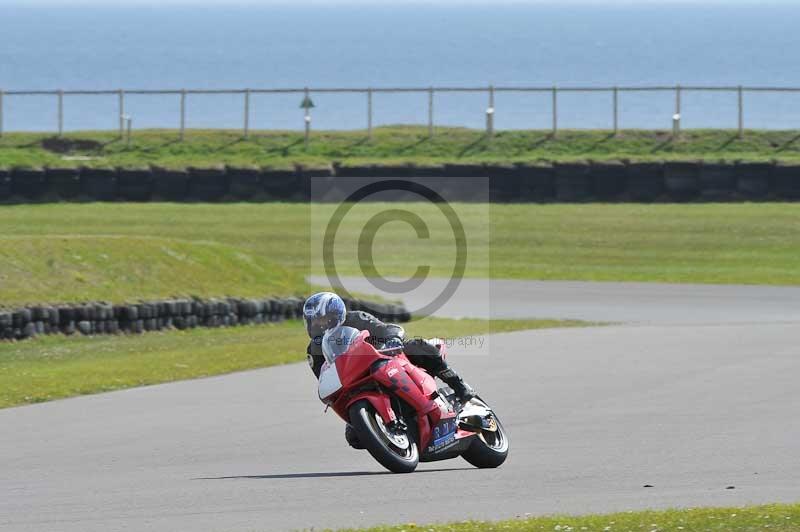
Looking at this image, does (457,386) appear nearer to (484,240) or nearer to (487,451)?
(487,451)

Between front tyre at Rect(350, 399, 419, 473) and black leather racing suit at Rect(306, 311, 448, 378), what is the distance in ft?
1.74

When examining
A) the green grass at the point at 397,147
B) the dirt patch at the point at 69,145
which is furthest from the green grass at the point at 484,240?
the dirt patch at the point at 69,145

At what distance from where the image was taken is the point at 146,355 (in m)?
19.2

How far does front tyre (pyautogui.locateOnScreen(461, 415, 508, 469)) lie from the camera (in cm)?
1105

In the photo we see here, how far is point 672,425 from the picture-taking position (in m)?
13.0

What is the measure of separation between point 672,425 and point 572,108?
375ft

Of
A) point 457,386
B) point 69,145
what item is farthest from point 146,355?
point 69,145

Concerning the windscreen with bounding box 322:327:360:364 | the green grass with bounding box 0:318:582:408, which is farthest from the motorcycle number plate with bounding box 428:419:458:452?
the green grass with bounding box 0:318:582:408

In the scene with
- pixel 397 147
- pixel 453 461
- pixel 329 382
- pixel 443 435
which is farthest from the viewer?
pixel 397 147

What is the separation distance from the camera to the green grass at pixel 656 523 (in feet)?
27.3

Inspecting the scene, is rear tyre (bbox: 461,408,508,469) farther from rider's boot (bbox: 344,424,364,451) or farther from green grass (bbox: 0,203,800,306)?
green grass (bbox: 0,203,800,306)

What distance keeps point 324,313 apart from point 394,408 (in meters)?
0.83

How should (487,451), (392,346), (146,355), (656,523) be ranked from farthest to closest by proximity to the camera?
(146,355)
(487,451)
(392,346)
(656,523)

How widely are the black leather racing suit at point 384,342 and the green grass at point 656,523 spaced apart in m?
2.23
